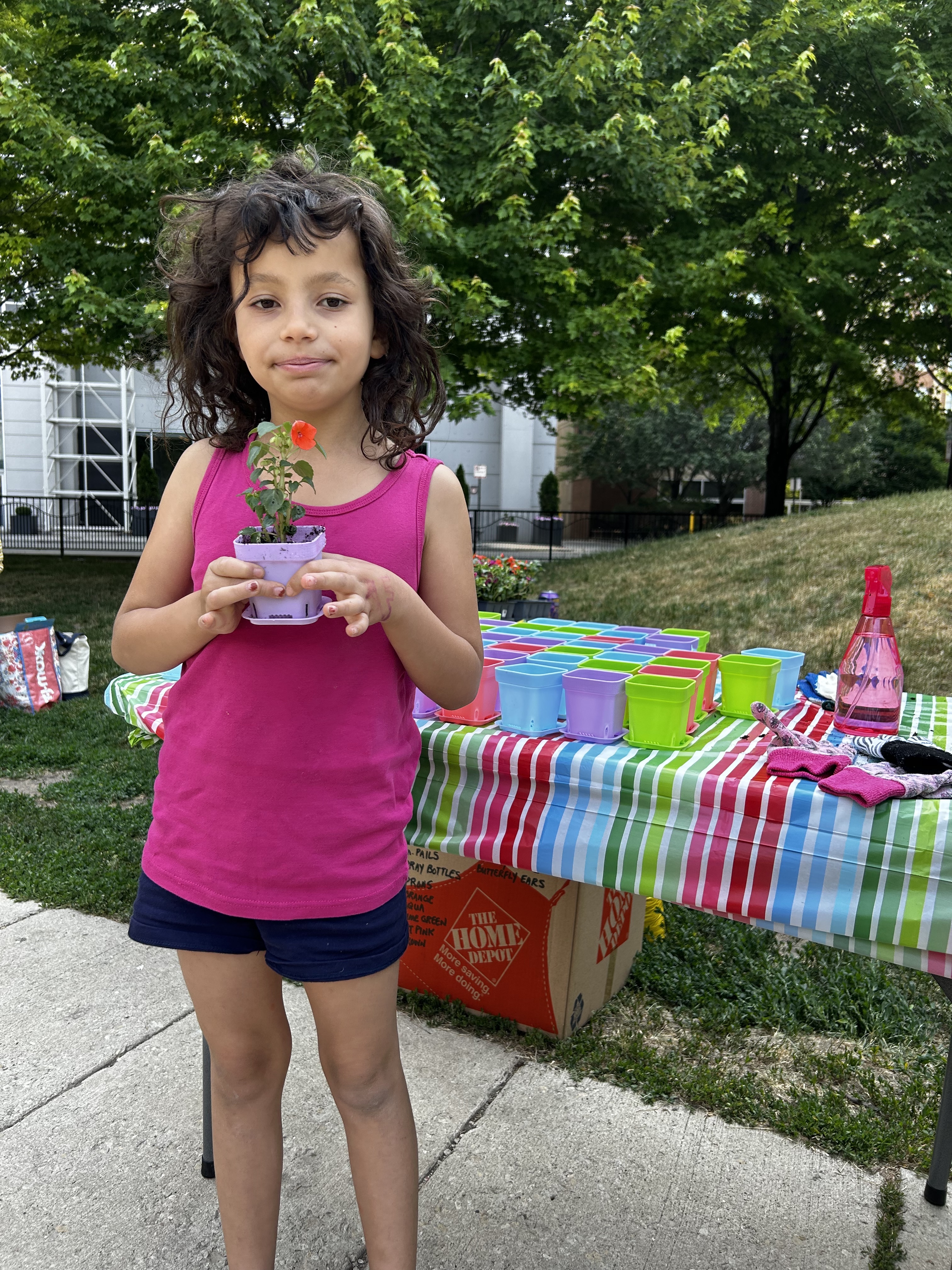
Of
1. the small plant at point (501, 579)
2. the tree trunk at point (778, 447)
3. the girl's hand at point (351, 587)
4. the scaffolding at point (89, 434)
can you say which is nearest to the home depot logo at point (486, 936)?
the girl's hand at point (351, 587)

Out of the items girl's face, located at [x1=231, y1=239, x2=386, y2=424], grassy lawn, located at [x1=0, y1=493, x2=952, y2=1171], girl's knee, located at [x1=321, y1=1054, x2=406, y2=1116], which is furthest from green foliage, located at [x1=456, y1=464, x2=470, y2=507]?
girl's knee, located at [x1=321, y1=1054, x2=406, y2=1116]

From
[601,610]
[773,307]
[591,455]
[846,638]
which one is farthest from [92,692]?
[591,455]

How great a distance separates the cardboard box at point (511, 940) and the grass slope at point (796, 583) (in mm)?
4769

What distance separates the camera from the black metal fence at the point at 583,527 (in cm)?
2742

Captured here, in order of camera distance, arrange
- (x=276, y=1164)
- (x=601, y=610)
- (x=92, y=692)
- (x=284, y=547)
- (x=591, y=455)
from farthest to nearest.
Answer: (x=591, y=455), (x=601, y=610), (x=92, y=692), (x=276, y=1164), (x=284, y=547)

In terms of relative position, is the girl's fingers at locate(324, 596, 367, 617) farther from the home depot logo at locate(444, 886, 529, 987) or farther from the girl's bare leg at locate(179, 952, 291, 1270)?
the home depot logo at locate(444, 886, 529, 987)

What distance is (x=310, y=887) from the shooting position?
141 centimetres

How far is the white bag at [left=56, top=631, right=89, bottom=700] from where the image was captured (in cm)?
719

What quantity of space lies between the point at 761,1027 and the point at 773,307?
14.0 metres

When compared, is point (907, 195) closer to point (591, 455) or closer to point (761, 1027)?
point (761, 1027)

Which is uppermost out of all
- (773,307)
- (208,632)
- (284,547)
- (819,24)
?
(819,24)

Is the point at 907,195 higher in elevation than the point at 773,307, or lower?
higher

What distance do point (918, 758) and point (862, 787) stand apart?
0.20 meters

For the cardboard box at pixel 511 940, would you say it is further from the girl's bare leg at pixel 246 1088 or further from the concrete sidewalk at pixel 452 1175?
the girl's bare leg at pixel 246 1088
